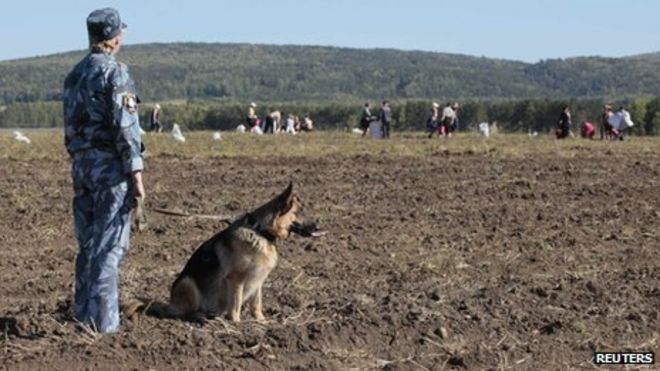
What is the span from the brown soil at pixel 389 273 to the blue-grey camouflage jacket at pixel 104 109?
4.02 ft

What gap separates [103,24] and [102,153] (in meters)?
0.79

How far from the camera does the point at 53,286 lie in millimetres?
10070

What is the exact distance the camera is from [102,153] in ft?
23.4

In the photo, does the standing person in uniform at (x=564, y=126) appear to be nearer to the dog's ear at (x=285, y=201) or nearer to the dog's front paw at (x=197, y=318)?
the dog's ear at (x=285, y=201)

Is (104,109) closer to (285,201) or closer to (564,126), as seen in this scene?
(285,201)

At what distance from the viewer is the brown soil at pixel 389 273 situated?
24.0 feet

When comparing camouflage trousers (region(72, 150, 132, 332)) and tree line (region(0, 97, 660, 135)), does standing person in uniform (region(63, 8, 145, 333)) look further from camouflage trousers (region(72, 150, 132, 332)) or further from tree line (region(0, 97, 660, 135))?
tree line (region(0, 97, 660, 135))

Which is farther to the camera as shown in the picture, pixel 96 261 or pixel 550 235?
pixel 550 235

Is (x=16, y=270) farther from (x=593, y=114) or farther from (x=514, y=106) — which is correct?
(x=514, y=106)

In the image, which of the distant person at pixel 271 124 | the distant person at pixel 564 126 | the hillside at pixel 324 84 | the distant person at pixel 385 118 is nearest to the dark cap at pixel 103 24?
the distant person at pixel 564 126

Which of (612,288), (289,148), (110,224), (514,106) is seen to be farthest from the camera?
(514,106)

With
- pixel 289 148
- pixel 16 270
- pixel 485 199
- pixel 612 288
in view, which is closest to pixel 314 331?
pixel 612 288

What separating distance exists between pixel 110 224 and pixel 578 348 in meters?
3.12

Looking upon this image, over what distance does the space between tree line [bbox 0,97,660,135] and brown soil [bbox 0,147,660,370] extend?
46246mm
